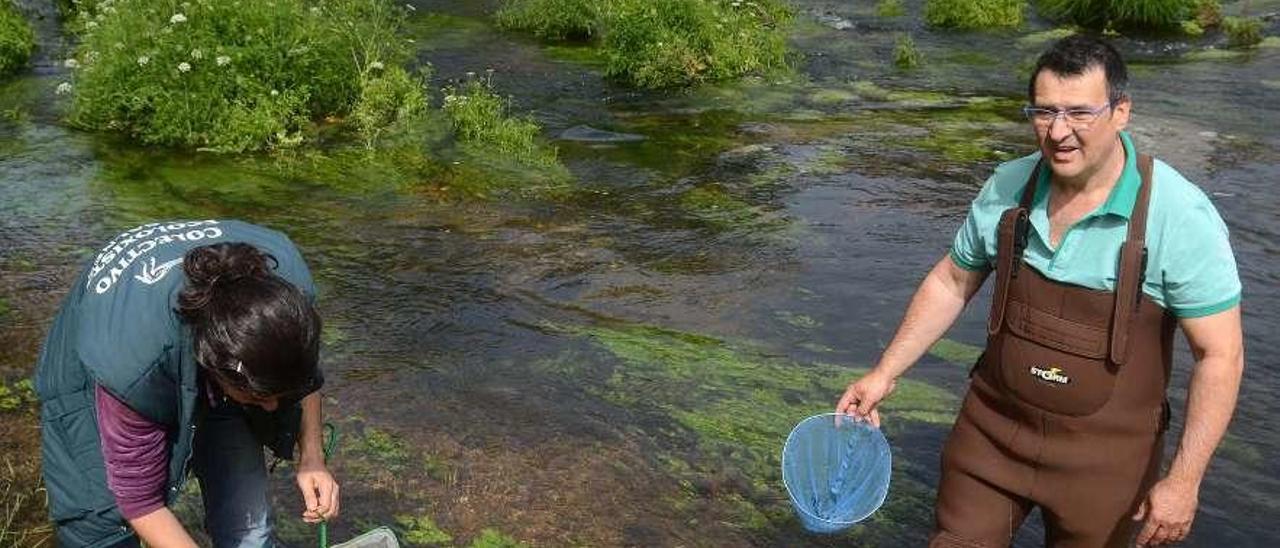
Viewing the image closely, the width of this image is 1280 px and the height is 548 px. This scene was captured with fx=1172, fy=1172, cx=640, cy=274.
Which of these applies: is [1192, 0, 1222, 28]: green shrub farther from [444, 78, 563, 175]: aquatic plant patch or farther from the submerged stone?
[444, 78, 563, 175]: aquatic plant patch

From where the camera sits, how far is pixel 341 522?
14.9 feet

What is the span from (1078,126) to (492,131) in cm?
783

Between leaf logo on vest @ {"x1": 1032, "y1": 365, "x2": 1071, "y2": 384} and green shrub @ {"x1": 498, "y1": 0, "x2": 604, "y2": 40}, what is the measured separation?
39.7ft

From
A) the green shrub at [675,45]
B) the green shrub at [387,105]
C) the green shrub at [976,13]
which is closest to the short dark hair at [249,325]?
the green shrub at [387,105]

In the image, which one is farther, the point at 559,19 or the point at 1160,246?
the point at 559,19

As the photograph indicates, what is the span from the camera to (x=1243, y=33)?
14.1m

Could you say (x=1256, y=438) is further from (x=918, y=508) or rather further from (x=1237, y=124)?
(x=1237, y=124)

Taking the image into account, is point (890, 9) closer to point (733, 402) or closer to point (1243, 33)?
point (1243, 33)

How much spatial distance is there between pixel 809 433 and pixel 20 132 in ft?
29.3

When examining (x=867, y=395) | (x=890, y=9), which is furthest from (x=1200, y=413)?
(x=890, y=9)

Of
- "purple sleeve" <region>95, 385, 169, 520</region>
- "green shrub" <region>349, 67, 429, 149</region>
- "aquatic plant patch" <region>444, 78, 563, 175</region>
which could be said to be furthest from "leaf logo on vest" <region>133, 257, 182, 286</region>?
"green shrub" <region>349, 67, 429, 149</region>

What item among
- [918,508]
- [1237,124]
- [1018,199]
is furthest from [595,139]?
[1018,199]

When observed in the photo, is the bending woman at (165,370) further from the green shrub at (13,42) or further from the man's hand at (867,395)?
the green shrub at (13,42)

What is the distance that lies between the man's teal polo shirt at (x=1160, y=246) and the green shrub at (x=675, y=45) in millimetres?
9685
